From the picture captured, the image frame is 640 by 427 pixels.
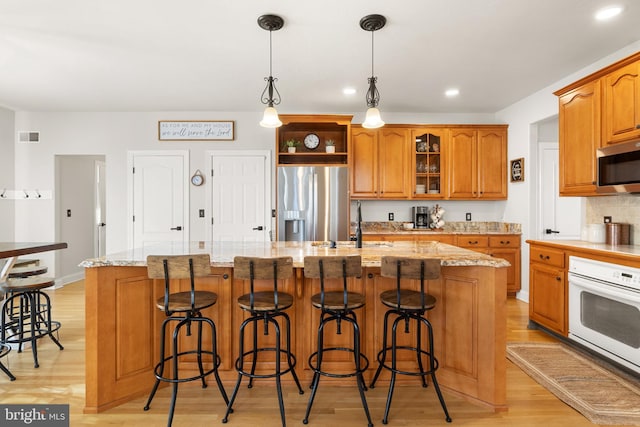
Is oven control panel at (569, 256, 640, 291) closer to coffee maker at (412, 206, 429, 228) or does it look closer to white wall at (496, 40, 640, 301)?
white wall at (496, 40, 640, 301)

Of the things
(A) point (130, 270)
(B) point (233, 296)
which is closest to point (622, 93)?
(B) point (233, 296)

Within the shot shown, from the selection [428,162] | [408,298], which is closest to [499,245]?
[428,162]

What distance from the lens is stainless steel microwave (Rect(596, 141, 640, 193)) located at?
2676mm

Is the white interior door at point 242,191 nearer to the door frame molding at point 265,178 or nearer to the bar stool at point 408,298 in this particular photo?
the door frame molding at point 265,178

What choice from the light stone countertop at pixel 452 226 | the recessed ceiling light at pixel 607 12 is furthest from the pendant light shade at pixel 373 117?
the light stone countertop at pixel 452 226

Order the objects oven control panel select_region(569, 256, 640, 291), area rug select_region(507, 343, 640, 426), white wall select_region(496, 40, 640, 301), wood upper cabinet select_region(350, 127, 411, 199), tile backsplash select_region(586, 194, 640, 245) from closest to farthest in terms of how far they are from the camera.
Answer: area rug select_region(507, 343, 640, 426) → oven control panel select_region(569, 256, 640, 291) → tile backsplash select_region(586, 194, 640, 245) → white wall select_region(496, 40, 640, 301) → wood upper cabinet select_region(350, 127, 411, 199)

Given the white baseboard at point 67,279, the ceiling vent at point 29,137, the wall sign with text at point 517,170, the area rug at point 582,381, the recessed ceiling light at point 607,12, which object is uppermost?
the recessed ceiling light at point 607,12

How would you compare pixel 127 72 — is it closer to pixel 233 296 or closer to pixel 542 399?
pixel 233 296

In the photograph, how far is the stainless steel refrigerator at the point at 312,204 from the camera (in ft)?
14.7

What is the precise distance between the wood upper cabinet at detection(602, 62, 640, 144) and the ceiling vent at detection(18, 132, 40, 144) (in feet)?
22.7

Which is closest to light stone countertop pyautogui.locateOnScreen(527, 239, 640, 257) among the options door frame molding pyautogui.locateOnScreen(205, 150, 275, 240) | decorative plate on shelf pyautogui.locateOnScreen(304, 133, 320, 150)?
decorative plate on shelf pyautogui.locateOnScreen(304, 133, 320, 150)

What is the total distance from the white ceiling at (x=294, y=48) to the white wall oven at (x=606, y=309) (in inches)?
76.1

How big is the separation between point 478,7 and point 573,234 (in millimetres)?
3451

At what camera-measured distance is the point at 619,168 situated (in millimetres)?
2832
